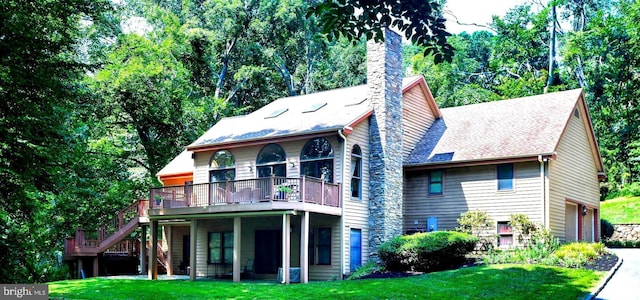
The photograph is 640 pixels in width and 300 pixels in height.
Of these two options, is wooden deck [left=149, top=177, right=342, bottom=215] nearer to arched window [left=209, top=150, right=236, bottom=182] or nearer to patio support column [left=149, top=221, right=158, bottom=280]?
patio support column [left=149, top=221, right=158, bottom=280]

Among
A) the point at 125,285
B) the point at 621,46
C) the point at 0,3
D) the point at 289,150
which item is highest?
the point at 621,46

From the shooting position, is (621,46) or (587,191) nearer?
(587,191)

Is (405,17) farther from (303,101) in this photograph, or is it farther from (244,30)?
(244,30)

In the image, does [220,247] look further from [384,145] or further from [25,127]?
[25,127]

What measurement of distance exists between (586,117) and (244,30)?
23467 millimetres

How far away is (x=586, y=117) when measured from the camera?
2655 cm

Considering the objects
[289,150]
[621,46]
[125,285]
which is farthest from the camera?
Answer: [621,46]

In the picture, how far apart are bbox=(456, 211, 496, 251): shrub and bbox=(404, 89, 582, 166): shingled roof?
203cm

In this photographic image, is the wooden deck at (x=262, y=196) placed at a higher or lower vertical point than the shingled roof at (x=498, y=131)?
lower

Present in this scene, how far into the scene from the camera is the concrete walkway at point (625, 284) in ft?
50.2

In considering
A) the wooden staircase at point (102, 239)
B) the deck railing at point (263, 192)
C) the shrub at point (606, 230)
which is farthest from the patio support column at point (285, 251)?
the shrub at point (606, 230)

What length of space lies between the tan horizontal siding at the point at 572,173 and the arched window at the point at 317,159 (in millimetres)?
7707

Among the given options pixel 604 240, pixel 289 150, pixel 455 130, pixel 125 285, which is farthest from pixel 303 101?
pixel 604 240

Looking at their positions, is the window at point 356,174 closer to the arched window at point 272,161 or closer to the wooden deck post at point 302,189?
the arched window at point 272,161
